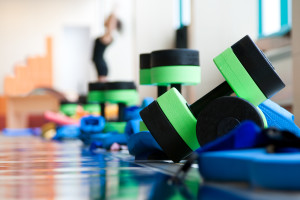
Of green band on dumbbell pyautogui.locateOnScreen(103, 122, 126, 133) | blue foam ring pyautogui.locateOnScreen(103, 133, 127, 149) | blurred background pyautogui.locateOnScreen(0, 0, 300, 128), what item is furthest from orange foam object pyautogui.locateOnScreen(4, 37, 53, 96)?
blue foam ring pyautogui.locateOnScreen(103, 133, 127, 149)

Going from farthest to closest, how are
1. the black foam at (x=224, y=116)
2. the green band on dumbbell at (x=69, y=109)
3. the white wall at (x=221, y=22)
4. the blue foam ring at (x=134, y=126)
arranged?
1. the green band on dumbbell at (x=69, y=109)
2. the white wall at (x=221, y=22)
3. the blue foam ring at (x=134, y=126)
4. the black foam at (x=224, y=116)

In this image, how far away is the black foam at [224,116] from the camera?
64.1 inches

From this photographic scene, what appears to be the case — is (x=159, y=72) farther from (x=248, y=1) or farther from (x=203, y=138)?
(x=248, y=1)

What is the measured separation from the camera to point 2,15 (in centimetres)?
1296

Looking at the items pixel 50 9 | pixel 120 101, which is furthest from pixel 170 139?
pixel 50 9

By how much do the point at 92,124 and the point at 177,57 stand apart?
5.23 feet

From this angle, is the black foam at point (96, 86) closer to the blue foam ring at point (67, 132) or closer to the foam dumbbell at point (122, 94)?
the foam dumbbell at point (122, 94)

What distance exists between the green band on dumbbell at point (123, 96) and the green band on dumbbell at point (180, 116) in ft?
5.70

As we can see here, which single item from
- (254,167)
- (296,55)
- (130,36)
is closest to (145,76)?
(296,55)

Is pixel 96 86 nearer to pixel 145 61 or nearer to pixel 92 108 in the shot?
pixel 145 61

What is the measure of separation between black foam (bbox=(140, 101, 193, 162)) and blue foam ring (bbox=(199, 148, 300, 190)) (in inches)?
23.2

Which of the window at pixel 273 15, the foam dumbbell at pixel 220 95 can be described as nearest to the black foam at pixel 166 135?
the foam dumbbell at pixel 220 95

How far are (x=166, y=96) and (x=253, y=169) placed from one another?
0.86 metres

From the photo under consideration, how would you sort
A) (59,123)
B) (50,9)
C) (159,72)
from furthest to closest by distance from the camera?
(50,9), (59,123), (159,72)
